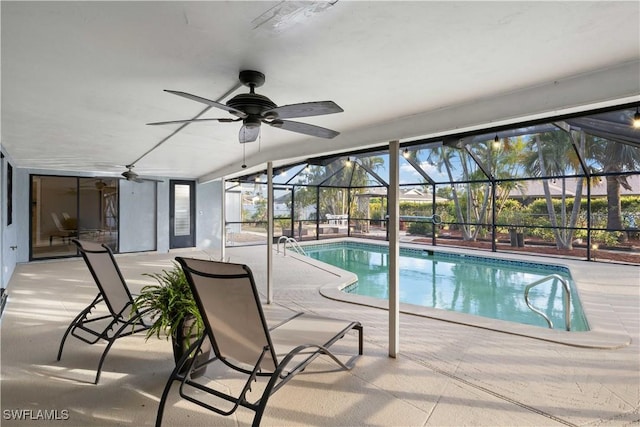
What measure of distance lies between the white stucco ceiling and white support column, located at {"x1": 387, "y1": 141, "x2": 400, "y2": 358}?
0.77 ft

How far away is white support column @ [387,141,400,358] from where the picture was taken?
317 centimetres

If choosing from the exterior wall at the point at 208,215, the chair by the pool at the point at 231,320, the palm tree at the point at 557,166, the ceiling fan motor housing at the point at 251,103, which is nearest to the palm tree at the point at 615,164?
the palm tree at the point at 557,166

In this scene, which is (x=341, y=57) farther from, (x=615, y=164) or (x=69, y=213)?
(x=615, y=164)

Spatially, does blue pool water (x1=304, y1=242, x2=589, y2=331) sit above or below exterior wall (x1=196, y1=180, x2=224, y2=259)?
below

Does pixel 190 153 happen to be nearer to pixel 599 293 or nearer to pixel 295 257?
pixel 295 257

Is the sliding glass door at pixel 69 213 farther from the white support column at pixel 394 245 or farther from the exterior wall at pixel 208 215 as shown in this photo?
the white support column at pixel 394 245

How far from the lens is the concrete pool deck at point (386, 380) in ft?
7.35

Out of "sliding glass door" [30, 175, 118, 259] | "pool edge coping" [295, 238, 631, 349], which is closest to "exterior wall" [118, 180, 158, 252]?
"sliding glass door" [30, 175, 118, 259]

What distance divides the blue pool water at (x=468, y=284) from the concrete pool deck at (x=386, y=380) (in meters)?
1.20

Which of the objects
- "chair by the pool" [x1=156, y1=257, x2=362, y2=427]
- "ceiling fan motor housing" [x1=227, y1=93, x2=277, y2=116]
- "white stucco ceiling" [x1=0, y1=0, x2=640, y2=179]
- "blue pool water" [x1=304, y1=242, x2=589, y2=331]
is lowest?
"blue pool water" [x1=304, y1=242, x2=589, y2=331]

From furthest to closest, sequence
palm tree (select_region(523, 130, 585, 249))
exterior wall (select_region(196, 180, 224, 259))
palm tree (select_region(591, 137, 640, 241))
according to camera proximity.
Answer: exterior wall (select_region(196, 180, 224, 259))
palm tree (select_region(523, 130, 585, 249))
palm tree (select_region(591, 137, 640, 241))

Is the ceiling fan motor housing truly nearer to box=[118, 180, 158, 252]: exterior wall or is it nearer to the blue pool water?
the blue pool water

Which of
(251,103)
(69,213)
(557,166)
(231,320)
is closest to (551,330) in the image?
(231,320)

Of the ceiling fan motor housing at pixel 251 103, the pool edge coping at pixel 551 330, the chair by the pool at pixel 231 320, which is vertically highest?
the ceiling fan motor housing at pixel 251 103
